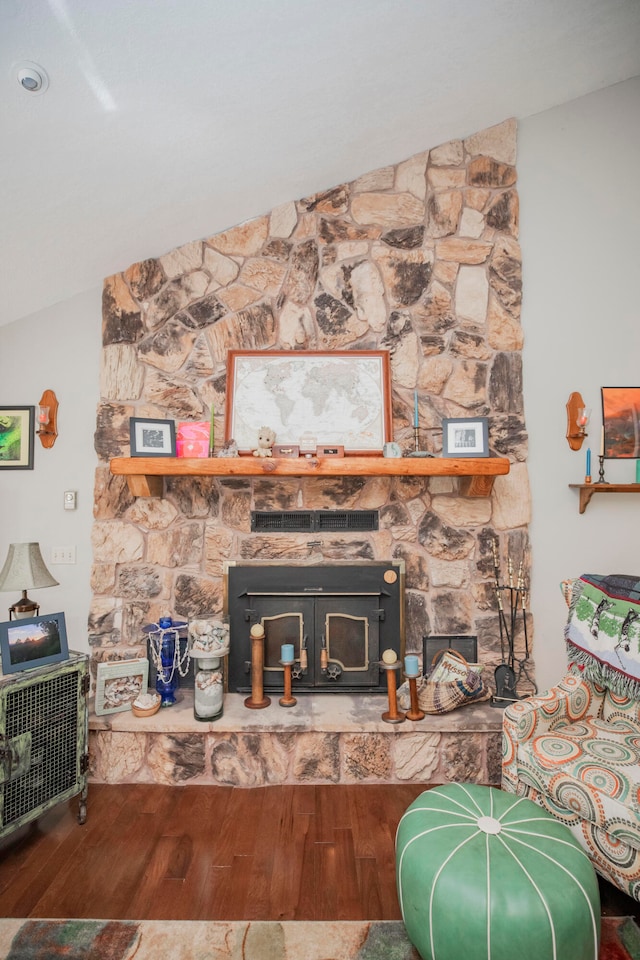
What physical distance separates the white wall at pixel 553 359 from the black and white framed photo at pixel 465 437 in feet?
1.15

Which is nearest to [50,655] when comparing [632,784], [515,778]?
[515,778]

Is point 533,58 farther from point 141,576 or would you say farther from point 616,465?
point 141,576

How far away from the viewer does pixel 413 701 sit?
2.26m

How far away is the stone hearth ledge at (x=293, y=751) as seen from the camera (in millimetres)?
2203

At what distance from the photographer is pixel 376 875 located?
1676mm

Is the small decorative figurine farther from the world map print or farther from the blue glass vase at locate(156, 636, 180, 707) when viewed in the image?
the blue glass vase at locate(156, 636, 180, 707)

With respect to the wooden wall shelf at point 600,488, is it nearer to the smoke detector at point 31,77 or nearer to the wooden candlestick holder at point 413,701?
the wooden candlestick holder at point 413,701

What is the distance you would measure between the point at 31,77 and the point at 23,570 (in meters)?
1.84

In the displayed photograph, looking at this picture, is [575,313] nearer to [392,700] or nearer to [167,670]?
[392,700]

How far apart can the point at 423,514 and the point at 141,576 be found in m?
1.56

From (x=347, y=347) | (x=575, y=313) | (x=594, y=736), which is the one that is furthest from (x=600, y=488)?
(x=347, y=347)

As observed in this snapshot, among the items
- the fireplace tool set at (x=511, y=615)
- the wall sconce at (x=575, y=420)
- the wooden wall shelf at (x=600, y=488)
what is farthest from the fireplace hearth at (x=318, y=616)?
the wall sconce at (x=575, y=420)

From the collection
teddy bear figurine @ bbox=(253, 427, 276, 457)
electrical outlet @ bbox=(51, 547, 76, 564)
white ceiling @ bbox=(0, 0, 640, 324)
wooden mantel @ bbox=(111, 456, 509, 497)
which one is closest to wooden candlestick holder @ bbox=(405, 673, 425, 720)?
wooden mantel @ bbox=(111, 456, 509, 497)

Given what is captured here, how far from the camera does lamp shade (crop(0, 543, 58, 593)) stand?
2.09m
